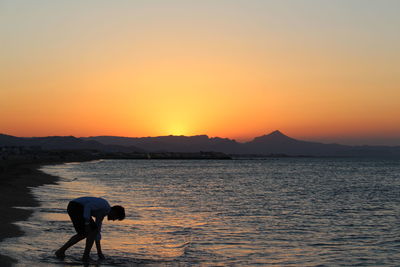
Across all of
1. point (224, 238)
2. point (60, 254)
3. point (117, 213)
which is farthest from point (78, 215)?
point (224, 238)

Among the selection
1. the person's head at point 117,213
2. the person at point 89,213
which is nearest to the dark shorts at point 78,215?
the person at point 89,213

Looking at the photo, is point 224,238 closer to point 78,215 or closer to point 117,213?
point 117,213

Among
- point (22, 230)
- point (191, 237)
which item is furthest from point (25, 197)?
point (191, 237)

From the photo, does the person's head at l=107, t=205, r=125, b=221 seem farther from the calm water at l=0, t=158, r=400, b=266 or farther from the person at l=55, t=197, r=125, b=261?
the calm water at l=0, t=158, r=400, b=266

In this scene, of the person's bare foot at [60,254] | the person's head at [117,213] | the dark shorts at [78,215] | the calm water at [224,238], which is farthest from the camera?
the calm water at [224,238]

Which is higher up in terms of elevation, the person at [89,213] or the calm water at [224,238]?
the person at [89,213]

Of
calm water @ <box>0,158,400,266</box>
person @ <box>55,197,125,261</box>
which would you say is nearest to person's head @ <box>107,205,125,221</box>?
person @ <box>55,197,125,261</box>

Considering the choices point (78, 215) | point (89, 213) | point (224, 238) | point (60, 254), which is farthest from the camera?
point (224, 238)

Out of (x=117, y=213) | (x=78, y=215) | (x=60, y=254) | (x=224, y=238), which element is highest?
(x=117, y=213)

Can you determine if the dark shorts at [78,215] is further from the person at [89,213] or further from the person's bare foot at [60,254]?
the person's bare foot at [60,254]

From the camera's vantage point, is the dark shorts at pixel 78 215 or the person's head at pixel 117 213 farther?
the dark shorts at pixel 78 215

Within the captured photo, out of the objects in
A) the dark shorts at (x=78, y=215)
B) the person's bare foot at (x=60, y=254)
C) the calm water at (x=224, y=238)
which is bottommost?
the calm water at (x=224, y=238)

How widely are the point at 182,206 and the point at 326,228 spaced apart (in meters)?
10.3

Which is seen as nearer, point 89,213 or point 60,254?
point 89,213
